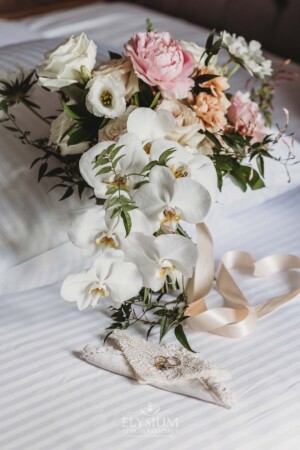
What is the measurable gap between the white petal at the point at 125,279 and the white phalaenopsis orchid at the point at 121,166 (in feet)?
0.25

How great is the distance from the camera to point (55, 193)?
2.78 feet

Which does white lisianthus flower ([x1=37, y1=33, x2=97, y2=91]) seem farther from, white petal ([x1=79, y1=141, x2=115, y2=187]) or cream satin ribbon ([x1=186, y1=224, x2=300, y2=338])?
cream satin ribbon ([x1=186, y1=224, x2=300, y2=338])

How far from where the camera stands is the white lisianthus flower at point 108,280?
70cm

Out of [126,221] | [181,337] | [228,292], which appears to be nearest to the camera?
[126,221]

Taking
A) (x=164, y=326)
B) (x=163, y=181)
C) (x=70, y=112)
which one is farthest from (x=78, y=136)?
(x=164, y=326)

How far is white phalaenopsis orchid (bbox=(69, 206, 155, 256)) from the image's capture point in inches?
26.6

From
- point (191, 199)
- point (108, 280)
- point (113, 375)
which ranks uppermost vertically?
point (191, 199)

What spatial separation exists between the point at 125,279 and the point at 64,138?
0.61ft

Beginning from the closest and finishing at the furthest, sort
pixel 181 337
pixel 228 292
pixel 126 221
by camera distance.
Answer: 1. pixel 126 221
2. pixel 181 337
3. pixel 228 292

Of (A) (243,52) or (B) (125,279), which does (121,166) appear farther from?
(A) (243,52)

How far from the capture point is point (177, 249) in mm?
685

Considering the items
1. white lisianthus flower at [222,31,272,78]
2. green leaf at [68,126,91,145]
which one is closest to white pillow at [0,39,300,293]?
green leaf at [68,126,91,145]

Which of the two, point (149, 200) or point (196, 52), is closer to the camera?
point (149, 200)

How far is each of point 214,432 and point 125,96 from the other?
378mm
